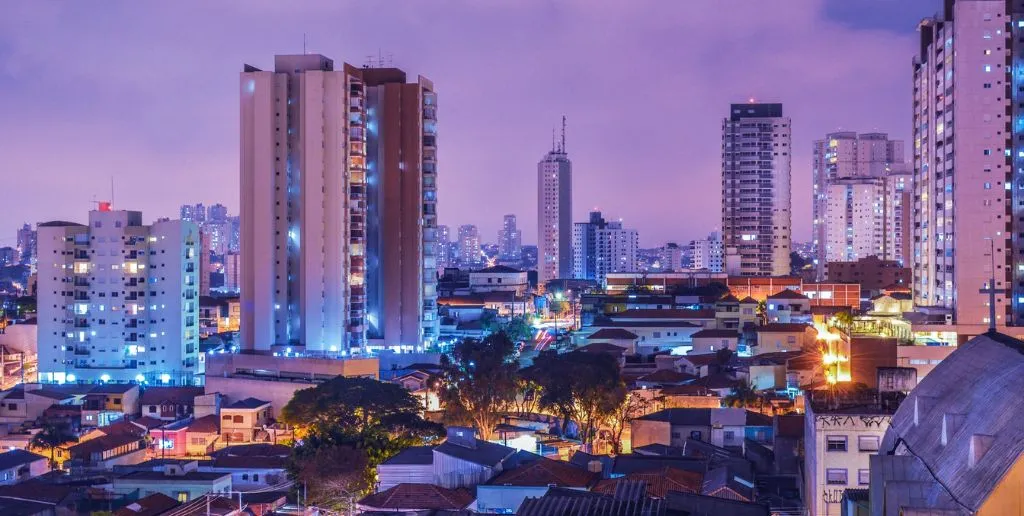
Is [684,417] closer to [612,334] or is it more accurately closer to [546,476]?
[546,476]

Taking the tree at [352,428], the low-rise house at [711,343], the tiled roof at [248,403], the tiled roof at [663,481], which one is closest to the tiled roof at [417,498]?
the tree at [352,428]

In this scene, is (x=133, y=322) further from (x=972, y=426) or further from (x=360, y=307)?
(x=972, y=426)

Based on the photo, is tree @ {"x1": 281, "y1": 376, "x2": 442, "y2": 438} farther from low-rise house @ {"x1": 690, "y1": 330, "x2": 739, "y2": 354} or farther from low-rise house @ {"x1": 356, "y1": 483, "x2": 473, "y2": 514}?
low-rise house @ {"x1": 690, "y1": 330, "x2": 739, "y2": 354}

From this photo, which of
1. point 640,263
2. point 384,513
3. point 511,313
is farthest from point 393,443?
point 640,263

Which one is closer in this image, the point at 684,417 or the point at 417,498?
the point at 417,498

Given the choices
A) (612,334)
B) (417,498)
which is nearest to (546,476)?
(417,498)

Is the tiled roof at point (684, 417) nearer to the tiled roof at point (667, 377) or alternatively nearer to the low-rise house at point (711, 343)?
the tiled roof at point (667, 377)
